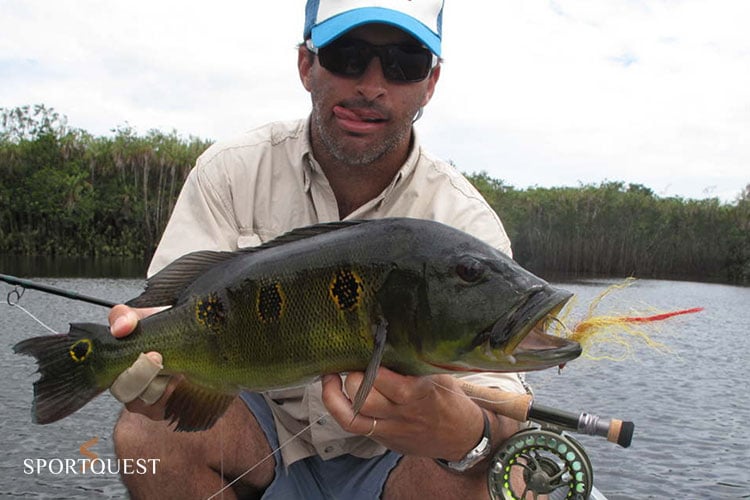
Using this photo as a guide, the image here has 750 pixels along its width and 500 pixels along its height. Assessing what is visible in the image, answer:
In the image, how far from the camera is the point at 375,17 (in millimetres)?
3211

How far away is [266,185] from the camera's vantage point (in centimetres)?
376

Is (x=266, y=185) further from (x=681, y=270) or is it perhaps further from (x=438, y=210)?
(x=681, y=270)

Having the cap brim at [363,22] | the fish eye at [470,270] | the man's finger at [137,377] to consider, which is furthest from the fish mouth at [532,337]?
the cap brim at [363,22]

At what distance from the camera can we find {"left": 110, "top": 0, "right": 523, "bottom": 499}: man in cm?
329

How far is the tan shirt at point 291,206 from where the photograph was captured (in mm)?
3559

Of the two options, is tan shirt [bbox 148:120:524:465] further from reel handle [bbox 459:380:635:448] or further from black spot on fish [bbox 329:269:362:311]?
black spot on fish [bbox 329:269:362:311]

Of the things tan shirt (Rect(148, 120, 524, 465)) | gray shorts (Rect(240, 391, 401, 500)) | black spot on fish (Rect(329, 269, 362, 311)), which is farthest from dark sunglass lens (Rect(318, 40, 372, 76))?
gray shorts (Rect(240, 391, 401, 500))

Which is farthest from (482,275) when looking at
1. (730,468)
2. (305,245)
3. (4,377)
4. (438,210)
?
(4,377)

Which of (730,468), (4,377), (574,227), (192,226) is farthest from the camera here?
(574,227)

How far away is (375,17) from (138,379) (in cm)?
187

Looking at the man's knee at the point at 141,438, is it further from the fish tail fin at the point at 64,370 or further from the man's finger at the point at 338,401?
the man's finger at the point at 338,401

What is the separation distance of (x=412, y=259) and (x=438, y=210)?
52.5 inches

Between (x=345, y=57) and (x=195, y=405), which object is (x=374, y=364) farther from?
(x=345, y=57)

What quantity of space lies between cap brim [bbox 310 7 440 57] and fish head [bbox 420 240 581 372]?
131cm
